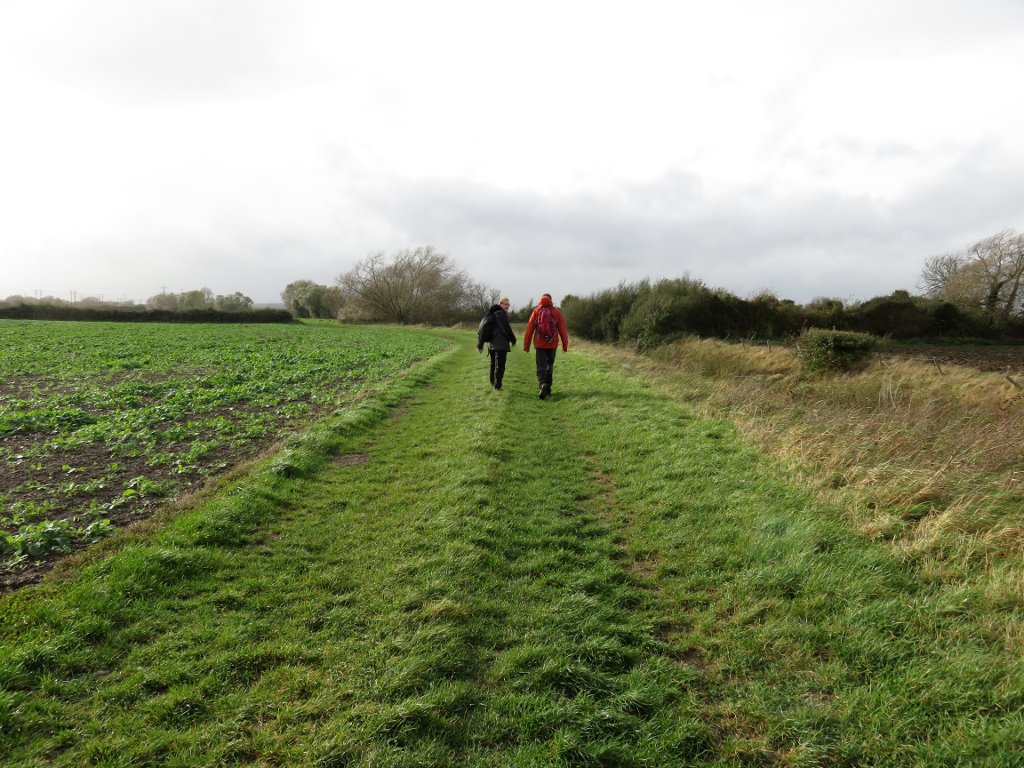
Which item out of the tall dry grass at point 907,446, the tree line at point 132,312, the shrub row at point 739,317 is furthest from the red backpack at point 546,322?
the tree line at point 132,312

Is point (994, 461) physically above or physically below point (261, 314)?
below

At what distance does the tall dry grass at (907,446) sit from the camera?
4.43m

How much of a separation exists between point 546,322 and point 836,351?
30.8 ft

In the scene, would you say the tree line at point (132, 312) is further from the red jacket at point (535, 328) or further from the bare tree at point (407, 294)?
the red jacket at point (535, 328)

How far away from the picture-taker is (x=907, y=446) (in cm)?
664

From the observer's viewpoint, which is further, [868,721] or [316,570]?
[316,570]

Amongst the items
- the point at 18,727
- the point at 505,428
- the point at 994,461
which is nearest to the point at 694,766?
the point at 18,727

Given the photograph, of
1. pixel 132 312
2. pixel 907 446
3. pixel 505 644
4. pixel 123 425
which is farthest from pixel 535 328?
pixel 132 312

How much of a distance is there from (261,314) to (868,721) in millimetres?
69159

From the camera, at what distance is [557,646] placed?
3.31m

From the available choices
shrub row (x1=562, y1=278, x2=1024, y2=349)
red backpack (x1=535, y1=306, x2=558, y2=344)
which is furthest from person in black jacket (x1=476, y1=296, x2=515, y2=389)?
shrub row (x1=562, y1=278, x2=1024, y2=349)

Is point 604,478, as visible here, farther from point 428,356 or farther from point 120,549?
point 428,356

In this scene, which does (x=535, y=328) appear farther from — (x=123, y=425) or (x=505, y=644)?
(x=505, y=644)

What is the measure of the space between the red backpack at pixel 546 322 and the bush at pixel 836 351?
8.75 meters
